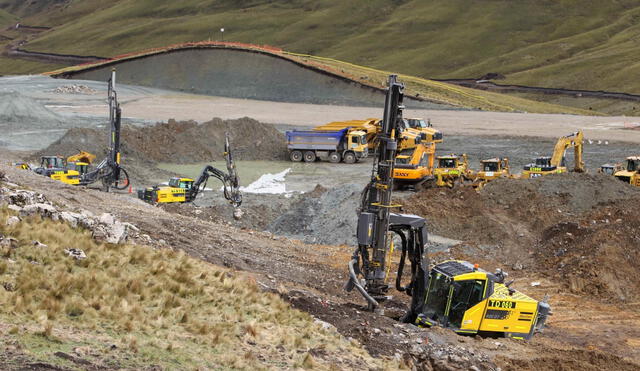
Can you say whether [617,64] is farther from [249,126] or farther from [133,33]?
[133,33]

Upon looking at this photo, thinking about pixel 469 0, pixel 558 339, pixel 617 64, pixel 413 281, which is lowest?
pixel 558 339

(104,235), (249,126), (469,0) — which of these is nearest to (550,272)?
(104,235)

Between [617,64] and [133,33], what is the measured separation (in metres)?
106

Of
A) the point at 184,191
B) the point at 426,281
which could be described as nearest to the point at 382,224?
the point at 426,281

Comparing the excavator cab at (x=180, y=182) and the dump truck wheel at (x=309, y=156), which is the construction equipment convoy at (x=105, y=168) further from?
the dump truck wheel at (x=309, y=156)

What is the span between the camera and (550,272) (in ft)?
88.6

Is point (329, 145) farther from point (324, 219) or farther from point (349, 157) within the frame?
point (324, 219)

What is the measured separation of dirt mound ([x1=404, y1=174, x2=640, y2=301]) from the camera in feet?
84.9

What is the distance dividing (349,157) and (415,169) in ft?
43.2

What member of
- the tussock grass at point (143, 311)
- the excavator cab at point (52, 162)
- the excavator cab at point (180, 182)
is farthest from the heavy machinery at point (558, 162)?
the tussock grass at point (143, 311)

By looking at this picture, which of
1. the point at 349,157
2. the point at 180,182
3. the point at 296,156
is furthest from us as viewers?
the point at 296,156

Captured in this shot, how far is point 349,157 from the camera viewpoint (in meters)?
52.3

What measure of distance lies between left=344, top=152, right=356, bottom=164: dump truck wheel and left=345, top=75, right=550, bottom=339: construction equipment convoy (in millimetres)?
33429

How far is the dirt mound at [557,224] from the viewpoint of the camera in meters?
25.9
